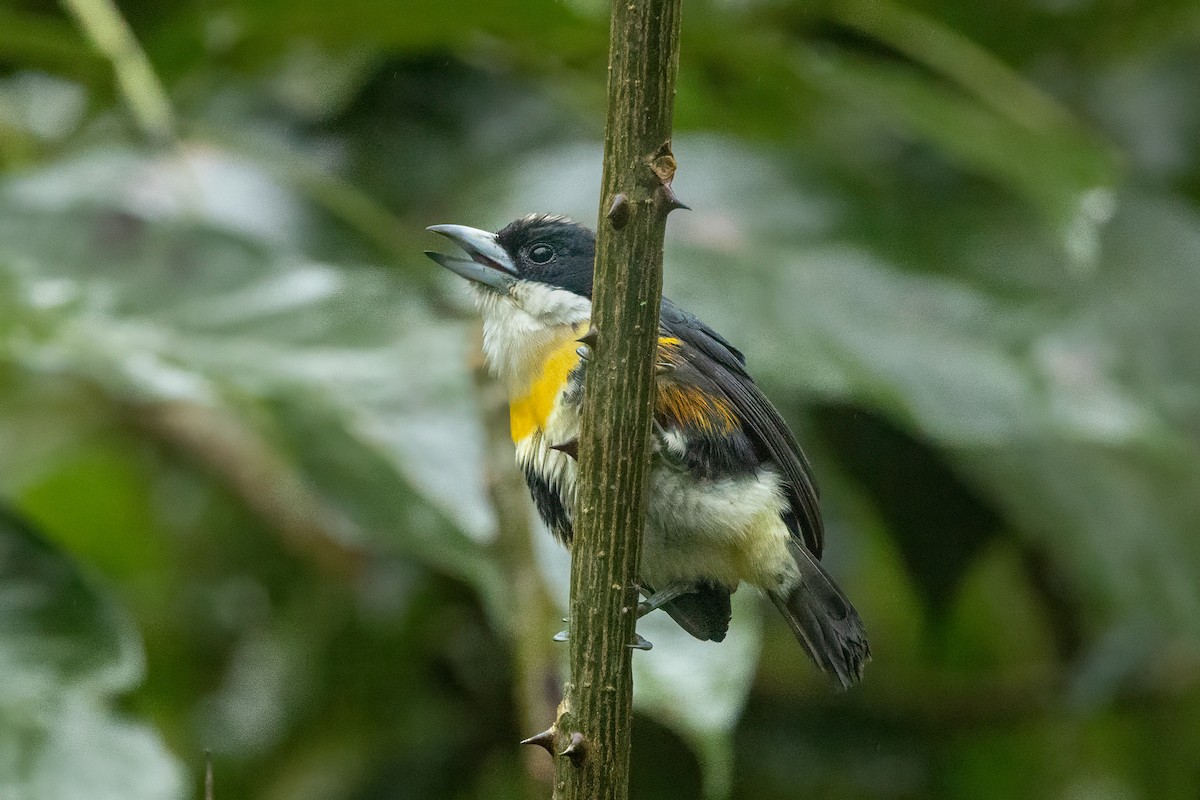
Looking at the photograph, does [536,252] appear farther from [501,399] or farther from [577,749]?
[501,399]

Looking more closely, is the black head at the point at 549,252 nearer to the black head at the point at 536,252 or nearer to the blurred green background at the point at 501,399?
the black head at the point at 536,252

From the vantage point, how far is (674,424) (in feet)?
3.36

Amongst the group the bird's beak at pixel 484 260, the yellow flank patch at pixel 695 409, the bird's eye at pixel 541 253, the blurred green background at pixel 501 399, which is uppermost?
the blurred green background at pixel 501 399

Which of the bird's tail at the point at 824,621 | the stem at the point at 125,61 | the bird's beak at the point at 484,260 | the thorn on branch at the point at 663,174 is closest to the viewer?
the thorn on branch at the point at 663,174

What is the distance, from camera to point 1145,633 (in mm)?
2199

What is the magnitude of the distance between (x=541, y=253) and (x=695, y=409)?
0.57 ft

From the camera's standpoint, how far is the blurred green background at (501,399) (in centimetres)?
163

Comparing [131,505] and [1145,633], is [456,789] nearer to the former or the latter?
[131,505]

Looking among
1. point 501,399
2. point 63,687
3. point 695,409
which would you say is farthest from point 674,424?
point 63,687

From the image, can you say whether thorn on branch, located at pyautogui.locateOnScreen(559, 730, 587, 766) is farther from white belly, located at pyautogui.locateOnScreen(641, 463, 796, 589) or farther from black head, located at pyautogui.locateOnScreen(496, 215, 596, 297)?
black head, located at pyautogui.locateOnScreen(496, 215, 596, 297)

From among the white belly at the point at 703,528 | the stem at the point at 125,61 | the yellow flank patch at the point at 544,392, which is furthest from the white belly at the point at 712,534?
the stem at the point at 125,61

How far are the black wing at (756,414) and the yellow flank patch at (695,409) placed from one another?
0.5 inches

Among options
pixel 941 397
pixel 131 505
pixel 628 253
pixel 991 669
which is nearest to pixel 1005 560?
pixel 991 669

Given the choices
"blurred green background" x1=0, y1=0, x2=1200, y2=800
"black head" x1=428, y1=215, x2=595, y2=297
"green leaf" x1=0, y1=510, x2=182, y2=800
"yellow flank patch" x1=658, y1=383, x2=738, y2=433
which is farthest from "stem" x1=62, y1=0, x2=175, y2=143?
"yellow flank patch" x1=658, y1=383, x2=738, y2=433
